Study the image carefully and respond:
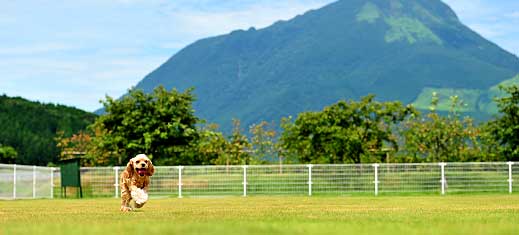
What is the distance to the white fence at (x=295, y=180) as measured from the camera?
30.8m

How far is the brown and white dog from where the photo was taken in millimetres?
15461

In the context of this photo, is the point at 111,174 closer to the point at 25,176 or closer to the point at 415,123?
the point at 25,176

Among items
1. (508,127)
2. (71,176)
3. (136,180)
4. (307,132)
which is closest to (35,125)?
(307,132)

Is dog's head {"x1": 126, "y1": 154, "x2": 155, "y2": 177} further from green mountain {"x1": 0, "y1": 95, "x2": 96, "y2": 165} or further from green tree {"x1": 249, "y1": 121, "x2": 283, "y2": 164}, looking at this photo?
green mountain {"x1": 0, "y1": 95, "x2": 96, "y2": 165}

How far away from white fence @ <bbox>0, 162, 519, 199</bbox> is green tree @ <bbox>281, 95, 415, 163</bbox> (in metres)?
5.15

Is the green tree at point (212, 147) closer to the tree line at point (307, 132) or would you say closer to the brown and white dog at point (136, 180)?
the tree line at point (307, 132)

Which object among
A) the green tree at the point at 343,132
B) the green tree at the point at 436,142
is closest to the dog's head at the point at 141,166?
the green tree at the point at 343,132

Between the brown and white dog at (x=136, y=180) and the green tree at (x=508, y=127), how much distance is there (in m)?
22.4

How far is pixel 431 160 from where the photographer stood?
40.1 meters

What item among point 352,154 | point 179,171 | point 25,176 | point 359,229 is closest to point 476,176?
point 352,154

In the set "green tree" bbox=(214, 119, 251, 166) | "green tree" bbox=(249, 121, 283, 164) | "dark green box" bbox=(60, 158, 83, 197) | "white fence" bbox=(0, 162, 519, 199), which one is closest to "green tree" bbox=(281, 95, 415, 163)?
"white fence" bbox=(0, 162, 519, 199)

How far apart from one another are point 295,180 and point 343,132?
5782mm

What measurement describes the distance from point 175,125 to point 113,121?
294cm

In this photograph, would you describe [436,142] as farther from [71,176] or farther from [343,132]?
[71,176]
